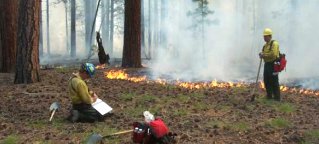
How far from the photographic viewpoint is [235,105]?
1095cm

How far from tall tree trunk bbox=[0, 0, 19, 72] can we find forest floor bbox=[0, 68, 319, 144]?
4.28 feet

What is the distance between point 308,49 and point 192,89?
593 inches

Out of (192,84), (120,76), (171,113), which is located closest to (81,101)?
(171,113)

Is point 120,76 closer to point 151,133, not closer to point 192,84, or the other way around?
point 192,84

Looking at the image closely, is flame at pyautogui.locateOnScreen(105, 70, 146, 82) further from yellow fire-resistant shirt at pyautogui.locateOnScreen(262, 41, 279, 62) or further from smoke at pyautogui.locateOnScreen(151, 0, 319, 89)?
yellow fire-resistant shirt at pyautogui.locateOnScreen(262, 41, 279, 62)

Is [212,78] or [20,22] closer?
[20,22]

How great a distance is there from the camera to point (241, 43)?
4344cm

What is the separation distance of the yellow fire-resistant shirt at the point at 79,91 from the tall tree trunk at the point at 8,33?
24.5ft

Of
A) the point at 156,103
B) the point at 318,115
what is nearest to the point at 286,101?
the point at 318,115

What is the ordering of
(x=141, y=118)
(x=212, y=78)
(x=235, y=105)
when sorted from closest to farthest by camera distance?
(x=141, y=118), (x=235, y=105), (x=212, y=78)

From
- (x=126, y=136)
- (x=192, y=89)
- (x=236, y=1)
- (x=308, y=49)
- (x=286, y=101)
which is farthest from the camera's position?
(x=236, y=1)

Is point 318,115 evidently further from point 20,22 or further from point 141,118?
point 20,22

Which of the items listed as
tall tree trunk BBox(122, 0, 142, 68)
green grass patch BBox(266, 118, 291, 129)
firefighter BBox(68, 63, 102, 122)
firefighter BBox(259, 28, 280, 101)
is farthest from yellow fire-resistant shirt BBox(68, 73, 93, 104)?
tall tree trunk BBox(122, 0, 142, 68)

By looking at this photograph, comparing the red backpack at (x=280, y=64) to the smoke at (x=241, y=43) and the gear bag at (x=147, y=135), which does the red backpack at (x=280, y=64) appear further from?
the gear bag at (x=147, y=135)
